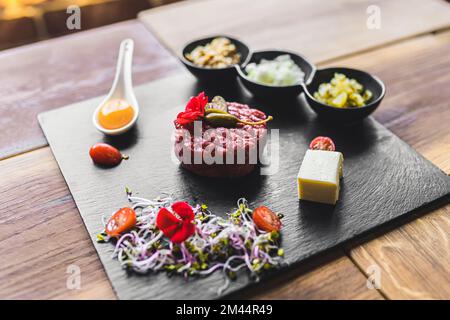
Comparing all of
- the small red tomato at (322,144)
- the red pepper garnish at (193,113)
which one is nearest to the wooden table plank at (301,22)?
the small red tomato at (322,144)

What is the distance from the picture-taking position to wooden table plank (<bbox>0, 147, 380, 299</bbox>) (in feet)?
5.85

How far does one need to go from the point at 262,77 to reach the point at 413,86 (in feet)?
2.87

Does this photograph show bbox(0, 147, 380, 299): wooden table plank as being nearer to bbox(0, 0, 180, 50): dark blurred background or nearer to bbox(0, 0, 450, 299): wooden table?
bbox(0, 0, 450, 299): wooden table

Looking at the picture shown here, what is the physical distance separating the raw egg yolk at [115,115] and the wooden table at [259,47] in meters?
0.30

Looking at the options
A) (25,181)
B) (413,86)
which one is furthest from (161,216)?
(413,86)

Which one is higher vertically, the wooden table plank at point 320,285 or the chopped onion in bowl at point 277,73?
the chopped onion in bowl at point 277,73

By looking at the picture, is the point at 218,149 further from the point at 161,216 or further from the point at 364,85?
the point at 364,85

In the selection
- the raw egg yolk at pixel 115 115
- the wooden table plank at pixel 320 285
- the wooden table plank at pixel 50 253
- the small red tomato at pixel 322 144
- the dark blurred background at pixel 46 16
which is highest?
the small red tomato at pixel 322 144

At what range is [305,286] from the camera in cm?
178

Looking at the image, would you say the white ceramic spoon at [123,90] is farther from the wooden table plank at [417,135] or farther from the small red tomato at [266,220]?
the wooden table plank at [417,135]

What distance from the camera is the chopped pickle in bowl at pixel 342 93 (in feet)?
8.05

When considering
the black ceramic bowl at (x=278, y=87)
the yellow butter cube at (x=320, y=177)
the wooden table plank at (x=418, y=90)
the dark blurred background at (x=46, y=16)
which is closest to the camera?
the yellow butter cube at (x=320, y=177)

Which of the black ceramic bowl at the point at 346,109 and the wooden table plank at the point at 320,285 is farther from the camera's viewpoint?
the black ceramic bowl at the point at 346,109

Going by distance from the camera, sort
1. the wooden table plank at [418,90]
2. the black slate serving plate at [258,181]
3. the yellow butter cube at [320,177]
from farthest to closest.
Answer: the wooden table plank at [418,90], the yellow butter cube at [320,177], the black slate serving plate at [258,181]
